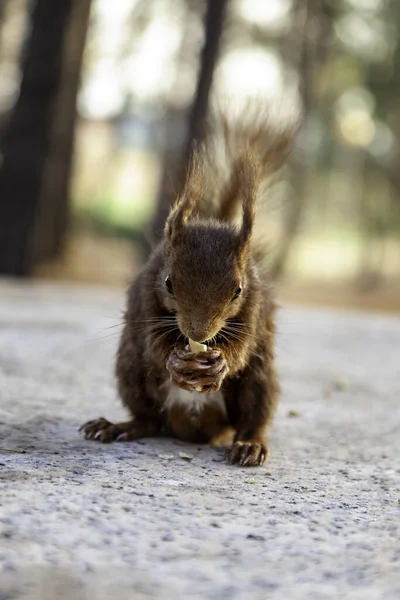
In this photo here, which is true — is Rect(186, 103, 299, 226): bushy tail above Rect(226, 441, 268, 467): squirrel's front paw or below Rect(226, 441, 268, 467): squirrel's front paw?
above

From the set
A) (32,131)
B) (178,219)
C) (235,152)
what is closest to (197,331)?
(178,219)

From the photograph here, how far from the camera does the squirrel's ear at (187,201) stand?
2.75 m

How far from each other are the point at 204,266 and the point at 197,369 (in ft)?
1.00

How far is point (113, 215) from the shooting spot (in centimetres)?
2383

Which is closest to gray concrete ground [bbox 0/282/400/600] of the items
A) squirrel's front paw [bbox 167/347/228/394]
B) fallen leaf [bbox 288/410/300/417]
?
fallen leaf [bbox 288/410/300/417]

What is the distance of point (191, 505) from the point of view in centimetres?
222

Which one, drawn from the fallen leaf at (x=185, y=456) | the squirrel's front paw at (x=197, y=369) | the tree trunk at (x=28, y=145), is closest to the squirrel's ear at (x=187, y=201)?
the squirrel's front paw at (x=197, y=369)

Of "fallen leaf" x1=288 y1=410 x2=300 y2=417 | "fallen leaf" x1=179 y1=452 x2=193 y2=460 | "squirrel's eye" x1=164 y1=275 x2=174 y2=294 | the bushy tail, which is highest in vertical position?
the bushy tail

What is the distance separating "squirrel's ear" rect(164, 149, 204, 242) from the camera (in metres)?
2.75

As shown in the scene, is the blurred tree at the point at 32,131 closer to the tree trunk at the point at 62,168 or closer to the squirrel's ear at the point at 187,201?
the tree trunk at the point at 62,168

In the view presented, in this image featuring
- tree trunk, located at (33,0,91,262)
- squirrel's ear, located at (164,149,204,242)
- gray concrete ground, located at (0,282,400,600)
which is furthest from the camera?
tree trunk, located at (33,0,91,262)

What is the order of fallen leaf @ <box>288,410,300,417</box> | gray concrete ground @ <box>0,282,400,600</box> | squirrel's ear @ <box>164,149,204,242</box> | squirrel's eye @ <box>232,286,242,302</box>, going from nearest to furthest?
gray concrete ground @ <box>0,282,400,600</box> < squirrel's eye @ <box>232,286,242,302</box> < squirrel's ear @ <box>164,149,204,242</box> < fallen leaf @ <box>288,410,300,417</box>

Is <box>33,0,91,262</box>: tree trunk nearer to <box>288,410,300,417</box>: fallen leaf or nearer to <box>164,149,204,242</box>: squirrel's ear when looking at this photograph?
<box>288,410,300,417</box>: fallen leaf

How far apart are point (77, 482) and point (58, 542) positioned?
1.51 ft
